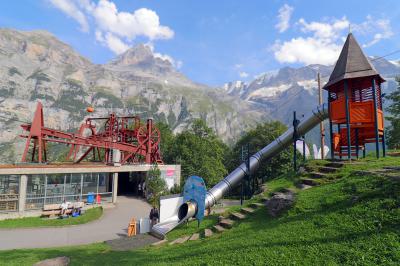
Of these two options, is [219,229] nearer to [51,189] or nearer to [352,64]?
[352,64]

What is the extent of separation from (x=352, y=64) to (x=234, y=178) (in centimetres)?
1200

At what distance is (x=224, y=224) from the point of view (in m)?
13.4

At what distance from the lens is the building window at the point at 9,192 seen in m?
23.0

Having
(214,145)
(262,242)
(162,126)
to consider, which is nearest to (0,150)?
(162,126)

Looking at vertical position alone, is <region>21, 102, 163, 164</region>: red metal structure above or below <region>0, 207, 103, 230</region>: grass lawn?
above

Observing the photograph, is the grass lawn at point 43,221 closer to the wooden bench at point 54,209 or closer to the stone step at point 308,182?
the wooden bench at point 54,209

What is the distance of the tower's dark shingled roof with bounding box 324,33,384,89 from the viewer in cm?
1662

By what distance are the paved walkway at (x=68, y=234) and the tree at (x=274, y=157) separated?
2071 centimetres

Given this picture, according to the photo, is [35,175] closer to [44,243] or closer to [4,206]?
[4,206]

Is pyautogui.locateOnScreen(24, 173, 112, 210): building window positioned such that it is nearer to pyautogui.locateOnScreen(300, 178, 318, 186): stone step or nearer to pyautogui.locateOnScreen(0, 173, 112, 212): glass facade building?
pyautogui.locateOnScreen(0, 173, 112, 212): glass facade building

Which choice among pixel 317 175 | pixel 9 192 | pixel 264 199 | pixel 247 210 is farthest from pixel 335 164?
pixel 9 192

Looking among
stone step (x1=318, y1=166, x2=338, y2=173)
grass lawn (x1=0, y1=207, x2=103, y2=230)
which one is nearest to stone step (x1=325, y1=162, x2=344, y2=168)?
stone step (x1=318, y1=166, x2=338, y2=173)

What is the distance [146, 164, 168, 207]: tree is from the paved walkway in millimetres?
6625

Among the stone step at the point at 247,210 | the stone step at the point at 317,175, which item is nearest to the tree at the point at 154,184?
the stone step at the point at 247,210
